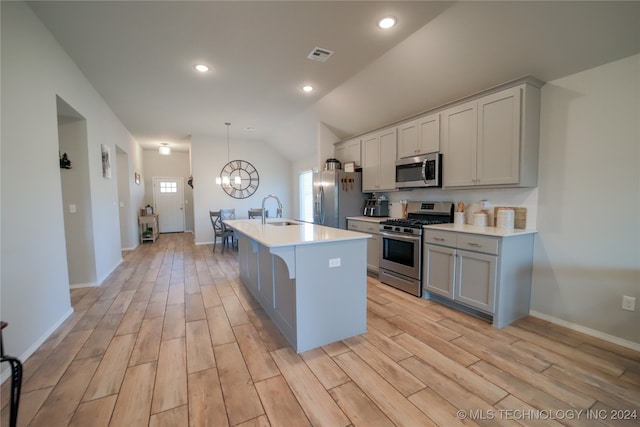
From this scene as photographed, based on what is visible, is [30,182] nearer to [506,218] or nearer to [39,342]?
[39,342]

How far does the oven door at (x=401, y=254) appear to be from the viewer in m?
3.20

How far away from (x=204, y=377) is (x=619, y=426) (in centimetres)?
249

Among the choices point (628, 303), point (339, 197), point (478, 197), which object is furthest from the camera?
point (339, 197)

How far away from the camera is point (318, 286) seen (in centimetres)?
219

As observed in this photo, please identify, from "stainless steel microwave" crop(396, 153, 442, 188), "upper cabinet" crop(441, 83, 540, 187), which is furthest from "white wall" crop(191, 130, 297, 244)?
"upper cabinet" crop(441, 83, 540, 187)

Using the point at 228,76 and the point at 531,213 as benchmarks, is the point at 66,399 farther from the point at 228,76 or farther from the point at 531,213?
the point at 531,213

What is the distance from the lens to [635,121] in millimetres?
2074

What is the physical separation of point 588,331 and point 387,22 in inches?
133

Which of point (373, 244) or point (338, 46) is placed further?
point (373, 244)

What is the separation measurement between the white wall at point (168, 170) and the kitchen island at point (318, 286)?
7.98 metres

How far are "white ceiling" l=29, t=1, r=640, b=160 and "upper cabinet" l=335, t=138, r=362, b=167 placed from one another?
1.87 feet

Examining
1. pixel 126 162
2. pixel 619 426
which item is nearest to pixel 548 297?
pixel 619 426

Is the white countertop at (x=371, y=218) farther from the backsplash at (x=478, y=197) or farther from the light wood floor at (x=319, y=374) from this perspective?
the light wood floor at (x=319, y=374)

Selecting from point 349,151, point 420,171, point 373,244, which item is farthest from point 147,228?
point 420,171
